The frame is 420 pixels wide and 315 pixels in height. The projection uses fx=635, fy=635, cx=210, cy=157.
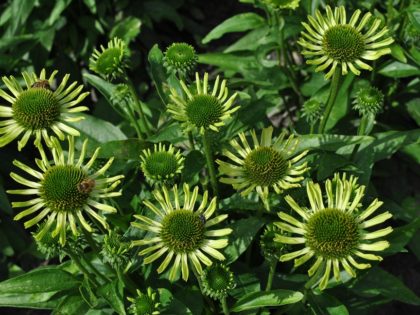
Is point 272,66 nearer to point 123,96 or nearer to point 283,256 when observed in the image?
point 123,96

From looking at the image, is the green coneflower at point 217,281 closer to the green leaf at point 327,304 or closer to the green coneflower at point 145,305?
the green coneflower at point 145,305

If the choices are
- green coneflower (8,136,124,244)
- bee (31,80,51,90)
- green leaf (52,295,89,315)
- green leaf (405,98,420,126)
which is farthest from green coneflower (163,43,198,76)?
green leaf (405,98,420,126)

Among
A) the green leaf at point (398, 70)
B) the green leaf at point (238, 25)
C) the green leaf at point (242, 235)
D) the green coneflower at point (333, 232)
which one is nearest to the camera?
the green coneflower at point (333, 232)

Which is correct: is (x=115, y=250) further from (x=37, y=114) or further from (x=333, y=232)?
(x=333, y=232)

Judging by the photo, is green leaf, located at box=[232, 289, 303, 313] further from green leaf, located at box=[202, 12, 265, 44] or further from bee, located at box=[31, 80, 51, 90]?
green leaf, located at box=[202, 12, 265, 44]

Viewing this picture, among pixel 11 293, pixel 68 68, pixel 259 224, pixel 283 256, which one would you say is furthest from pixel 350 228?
pixel 68 68

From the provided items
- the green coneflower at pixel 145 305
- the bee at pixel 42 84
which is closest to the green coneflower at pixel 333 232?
the green coneflower at pixel 145 305

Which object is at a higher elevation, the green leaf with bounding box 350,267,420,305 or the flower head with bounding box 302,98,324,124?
the flower head with bounding box 302,98,324,124
